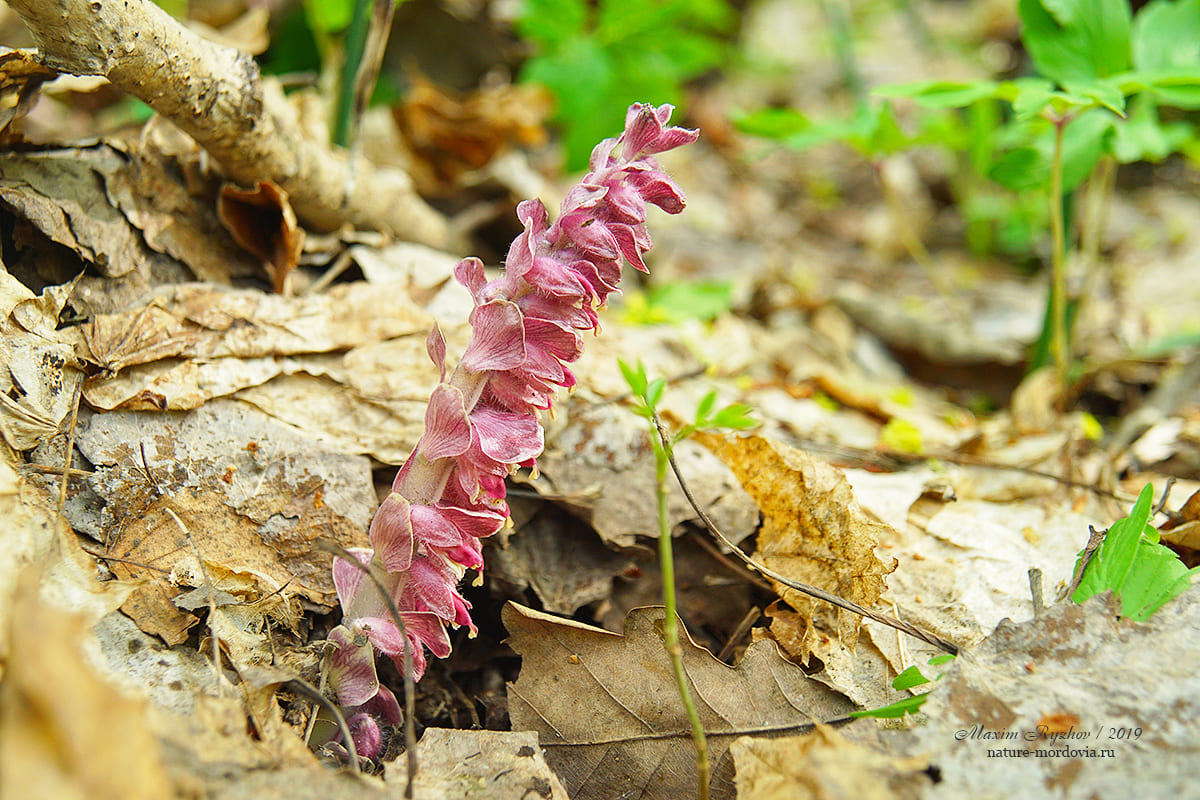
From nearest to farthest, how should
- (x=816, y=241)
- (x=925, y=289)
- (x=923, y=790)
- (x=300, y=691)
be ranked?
1. (x=923, y=790)
2. (x=300, y=691)
3. (x=925, y=289)
4. (x=816, y=241)

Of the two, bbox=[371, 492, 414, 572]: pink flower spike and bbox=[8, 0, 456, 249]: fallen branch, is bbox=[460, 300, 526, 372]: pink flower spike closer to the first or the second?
bbox=[371, 492, 414, 572]: pink flower spike

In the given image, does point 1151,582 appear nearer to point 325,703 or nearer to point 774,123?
point 325,703

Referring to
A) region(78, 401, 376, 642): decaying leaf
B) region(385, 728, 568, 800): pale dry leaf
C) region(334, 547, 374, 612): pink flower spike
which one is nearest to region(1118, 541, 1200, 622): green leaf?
region(385, 728, 568, 800): pale dry leaf

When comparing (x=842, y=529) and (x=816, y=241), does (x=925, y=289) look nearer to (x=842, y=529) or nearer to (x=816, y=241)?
(x=816, y=241)

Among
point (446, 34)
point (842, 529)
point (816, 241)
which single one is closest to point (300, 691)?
point (842, 529)

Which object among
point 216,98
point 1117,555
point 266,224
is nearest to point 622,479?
point 1117,555

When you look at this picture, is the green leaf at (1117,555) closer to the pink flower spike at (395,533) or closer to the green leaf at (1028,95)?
the green leaf at (1028,95)
